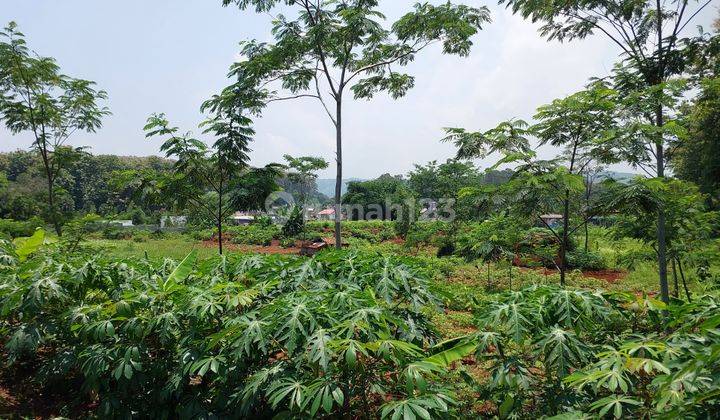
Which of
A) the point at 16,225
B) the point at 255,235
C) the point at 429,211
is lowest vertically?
the point at 255,235

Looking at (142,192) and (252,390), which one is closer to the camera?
(252,390)

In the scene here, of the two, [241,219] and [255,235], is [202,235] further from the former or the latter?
[241,219]

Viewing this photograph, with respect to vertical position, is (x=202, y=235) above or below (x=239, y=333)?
below

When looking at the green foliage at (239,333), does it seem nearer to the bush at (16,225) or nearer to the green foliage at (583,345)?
the green foliage at (583,345)

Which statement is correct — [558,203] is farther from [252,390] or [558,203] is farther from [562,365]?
[252,390]

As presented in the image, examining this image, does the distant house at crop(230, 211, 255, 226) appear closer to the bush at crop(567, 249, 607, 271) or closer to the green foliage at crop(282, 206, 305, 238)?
the green foliage at crop(282, 206, 305, 238)

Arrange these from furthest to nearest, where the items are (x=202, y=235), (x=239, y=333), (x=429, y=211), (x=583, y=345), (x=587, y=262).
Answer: (x=429, y=211) → (x=202, y=235) → (x=587, y=262) → (x=239, y=333) → (x=583, y=345)

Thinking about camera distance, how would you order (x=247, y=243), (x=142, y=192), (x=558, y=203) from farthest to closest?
(x=247, y=243)
(x=142, y=192)
(x=558, y=203)

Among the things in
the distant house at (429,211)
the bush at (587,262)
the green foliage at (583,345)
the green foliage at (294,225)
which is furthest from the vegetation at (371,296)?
the distant house at (429,211)

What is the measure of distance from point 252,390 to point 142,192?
5181 mm

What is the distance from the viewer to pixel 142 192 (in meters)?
6.37

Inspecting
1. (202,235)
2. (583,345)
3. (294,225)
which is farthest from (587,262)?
(202,235)

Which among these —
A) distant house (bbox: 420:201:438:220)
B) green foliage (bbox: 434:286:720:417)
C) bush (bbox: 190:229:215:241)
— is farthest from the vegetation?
distant house (bbox: 420:201:438:220)

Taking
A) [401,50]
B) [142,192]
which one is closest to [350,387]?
A: [142,192]
